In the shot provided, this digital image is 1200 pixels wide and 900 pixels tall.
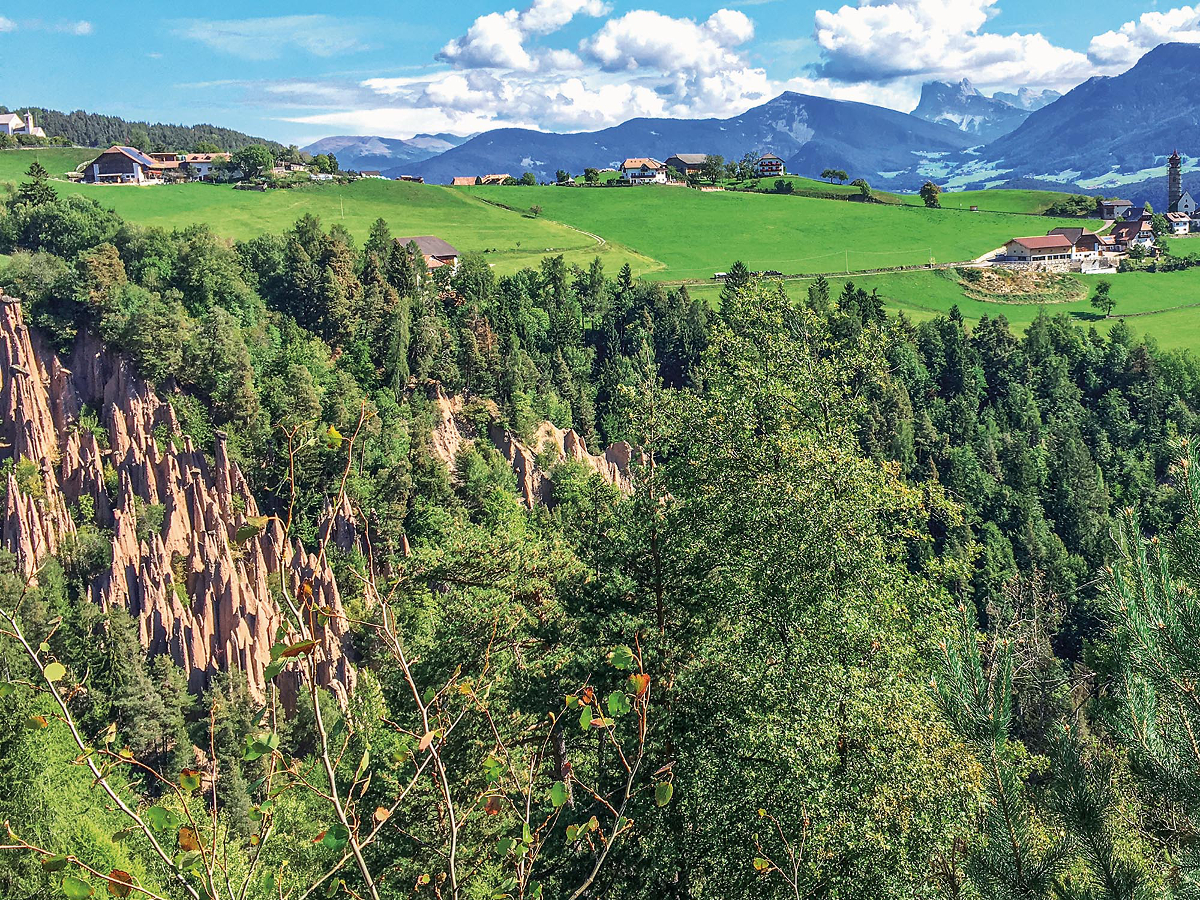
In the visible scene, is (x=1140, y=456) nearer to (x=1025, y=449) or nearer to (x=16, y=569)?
(x=1025, y=449)

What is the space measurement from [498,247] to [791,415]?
85.6 meters

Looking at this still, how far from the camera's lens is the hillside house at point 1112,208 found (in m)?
137

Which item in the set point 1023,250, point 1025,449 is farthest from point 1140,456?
point 1023,250

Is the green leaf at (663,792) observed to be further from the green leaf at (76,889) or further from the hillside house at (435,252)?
the hillside house at (435,252)

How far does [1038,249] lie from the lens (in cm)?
11094

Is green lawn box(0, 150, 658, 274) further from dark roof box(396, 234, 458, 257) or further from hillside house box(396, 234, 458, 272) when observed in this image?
hillside house box(396, 234, 458, 272)

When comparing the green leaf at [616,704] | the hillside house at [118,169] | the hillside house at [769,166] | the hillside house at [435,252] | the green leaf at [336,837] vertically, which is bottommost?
the green leaf at [336,837]

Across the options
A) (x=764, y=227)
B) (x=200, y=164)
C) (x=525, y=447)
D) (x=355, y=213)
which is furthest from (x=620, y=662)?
(x=200, y=164)

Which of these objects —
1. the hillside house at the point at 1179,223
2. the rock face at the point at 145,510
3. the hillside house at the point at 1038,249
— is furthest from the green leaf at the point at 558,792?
the hillside house at the point at 1179,223

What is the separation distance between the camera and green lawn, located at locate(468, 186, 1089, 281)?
4269 inches

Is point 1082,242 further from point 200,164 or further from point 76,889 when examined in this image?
point 76,889

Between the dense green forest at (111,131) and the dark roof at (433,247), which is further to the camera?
the dense green forest at (111,131)

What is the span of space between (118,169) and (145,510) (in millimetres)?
79869

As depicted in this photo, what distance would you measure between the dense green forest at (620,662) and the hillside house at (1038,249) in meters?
60.5
